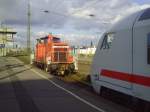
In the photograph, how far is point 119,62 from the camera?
1570 cm

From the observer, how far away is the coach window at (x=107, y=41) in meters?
17.2

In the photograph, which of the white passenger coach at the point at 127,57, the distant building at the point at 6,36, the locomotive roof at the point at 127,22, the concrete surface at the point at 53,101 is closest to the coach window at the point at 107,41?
the white passenger coach at the point at 127,57

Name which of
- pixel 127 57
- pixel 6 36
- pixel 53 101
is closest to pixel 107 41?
pixel 127 57

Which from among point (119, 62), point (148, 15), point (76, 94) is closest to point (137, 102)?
point (119, 62)

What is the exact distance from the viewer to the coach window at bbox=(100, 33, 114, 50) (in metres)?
17.2

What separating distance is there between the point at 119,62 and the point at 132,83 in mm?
1406

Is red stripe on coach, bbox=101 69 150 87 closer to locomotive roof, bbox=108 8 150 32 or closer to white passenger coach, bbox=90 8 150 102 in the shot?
white passenger coach, bbox=90 8 150 102

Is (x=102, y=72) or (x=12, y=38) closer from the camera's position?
(x=102, y=72)

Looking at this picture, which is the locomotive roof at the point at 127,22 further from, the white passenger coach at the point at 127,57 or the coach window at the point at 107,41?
the coach window at the point at 107,41

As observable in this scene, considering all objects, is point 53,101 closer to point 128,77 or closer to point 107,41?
point 107,41

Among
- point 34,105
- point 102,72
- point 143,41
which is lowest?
point 34,105

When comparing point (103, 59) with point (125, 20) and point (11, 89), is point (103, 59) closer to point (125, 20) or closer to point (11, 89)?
point (125, 20)

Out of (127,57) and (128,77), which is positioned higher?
(127,57)

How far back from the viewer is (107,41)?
701 inches
